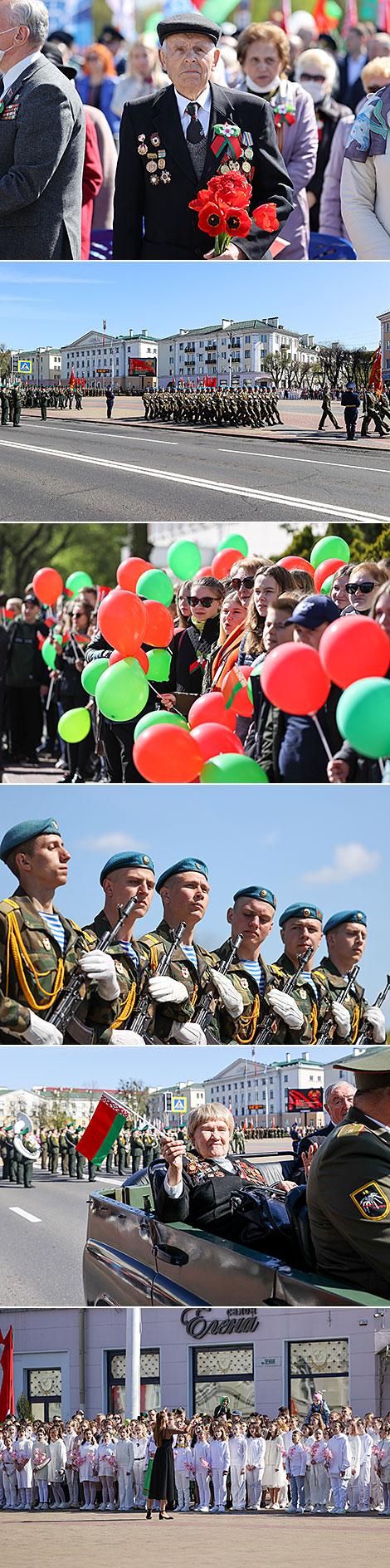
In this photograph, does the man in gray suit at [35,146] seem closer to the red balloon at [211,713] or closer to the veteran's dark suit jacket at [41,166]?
the veteran's dark suit jacket at [41,166]

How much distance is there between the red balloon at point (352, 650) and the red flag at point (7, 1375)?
10.6ft

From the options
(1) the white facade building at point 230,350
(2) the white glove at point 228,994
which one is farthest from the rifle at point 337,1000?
(1) the white facade building at point 230,350

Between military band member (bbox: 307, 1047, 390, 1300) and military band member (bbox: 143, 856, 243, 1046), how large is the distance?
1.94 m

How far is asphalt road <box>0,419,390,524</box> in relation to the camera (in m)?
4.93

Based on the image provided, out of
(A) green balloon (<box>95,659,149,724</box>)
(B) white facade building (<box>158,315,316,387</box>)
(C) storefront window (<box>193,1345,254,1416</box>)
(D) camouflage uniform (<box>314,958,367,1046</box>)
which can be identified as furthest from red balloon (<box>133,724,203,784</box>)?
(C) storefront window (<box>193,1345,254,1416</box>)

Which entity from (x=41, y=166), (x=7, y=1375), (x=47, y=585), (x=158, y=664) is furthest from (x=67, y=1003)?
(x=41, y=166)

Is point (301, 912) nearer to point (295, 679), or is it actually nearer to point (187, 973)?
point (187, 973)

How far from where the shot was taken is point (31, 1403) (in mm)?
6824

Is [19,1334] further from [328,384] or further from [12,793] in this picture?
[328,384]

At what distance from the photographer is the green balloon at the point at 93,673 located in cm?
488

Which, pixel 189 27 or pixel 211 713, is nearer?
pixel 211 713

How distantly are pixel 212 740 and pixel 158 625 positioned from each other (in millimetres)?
438

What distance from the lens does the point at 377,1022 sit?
522 cm

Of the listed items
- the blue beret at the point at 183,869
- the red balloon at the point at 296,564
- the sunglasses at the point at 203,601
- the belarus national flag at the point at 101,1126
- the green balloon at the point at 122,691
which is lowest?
the belarus national flag at the point at 101,1126
